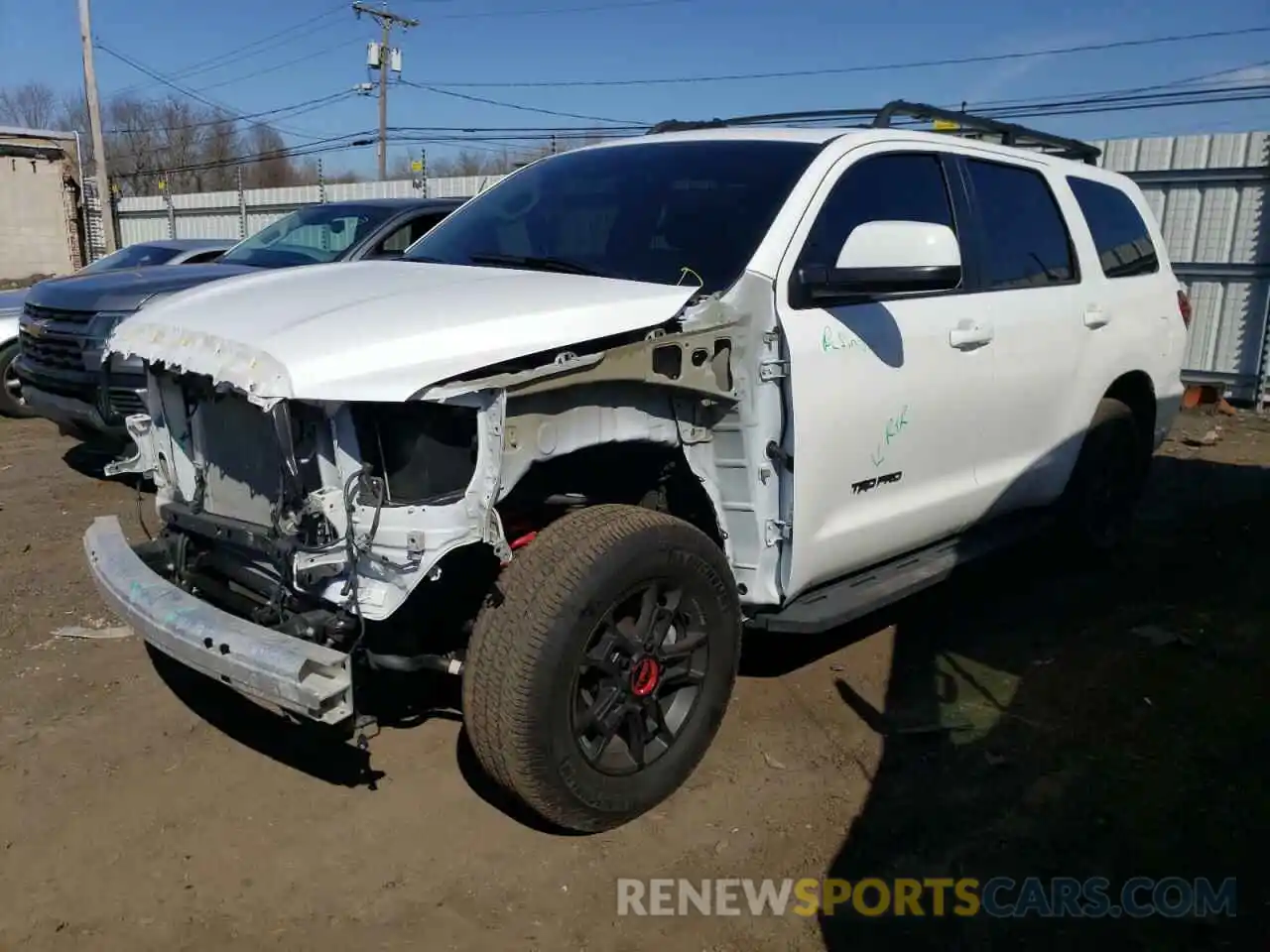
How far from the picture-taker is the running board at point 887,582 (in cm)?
361

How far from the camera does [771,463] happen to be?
341cm

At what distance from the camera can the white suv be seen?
9.02 ft

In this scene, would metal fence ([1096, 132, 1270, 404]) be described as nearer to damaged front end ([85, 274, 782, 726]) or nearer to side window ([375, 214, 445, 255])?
side window ([375, 214, 445, 255])

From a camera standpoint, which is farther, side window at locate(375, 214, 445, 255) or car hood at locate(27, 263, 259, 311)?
side window at locate(375, 214, 445, 255)

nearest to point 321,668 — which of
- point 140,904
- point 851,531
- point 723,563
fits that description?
point 140,904

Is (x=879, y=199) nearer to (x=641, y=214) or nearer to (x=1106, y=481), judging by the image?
(x=641, y=214)

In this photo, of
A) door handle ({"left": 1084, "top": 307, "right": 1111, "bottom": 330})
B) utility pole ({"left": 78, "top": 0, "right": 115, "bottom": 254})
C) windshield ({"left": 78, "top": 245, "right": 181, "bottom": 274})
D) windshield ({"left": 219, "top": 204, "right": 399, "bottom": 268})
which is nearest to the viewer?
door handle ({"left": 1084, "top": 307, "right": 1111, "bottom": 330})

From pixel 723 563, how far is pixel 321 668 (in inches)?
50.2

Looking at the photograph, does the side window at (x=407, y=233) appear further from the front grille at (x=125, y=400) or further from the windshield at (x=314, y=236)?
the front grille at (x=125, y=400)

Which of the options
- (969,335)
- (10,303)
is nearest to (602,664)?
(969,335)

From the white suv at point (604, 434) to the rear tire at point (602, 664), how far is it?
0.4 inches

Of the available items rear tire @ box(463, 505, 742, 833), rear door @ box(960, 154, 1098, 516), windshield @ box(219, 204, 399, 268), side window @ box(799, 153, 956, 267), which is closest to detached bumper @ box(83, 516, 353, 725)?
rear tire @ box(463, 505, 742, 833)

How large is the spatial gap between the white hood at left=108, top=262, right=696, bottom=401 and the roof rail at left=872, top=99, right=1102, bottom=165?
1.67 meters

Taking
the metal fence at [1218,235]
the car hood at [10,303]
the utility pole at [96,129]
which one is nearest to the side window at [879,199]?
the metal fence at [1218,235]
